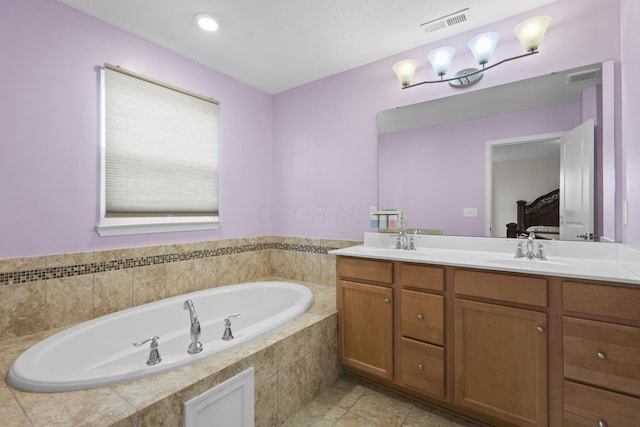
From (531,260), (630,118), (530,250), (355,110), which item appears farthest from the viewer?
(355,110)

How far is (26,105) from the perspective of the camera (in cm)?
169

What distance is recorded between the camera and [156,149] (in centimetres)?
224

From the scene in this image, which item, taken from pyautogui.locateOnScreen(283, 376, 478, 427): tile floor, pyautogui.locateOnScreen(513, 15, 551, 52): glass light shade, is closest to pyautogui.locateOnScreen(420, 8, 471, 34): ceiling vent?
pyautogui.locateOnScreen(513, 15, 551, 52): glass light shade

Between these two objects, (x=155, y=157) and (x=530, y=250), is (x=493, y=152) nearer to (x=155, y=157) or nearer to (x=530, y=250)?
(x=530, y=250)

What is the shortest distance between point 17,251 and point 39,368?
0.77 metres

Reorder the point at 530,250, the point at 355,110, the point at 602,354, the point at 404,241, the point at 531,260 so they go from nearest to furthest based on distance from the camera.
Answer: the point at 602,354, the point at 531,260, the point at 530,250, the point at 404,241, the point at 355,110

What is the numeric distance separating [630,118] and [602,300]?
3.11ft

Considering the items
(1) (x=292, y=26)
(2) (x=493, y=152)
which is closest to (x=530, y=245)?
(2) (x=493, y=152)

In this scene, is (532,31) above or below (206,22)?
below

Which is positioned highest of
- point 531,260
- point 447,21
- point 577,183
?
point 447,21

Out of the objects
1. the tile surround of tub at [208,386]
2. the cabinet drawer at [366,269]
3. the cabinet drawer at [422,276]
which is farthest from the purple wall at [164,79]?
the cabinet drawer at [422,276]

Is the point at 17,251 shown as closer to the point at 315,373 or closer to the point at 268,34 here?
the point at 315,373

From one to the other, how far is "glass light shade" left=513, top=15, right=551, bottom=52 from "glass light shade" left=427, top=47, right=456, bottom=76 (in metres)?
0.40

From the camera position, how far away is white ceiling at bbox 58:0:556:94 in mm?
1845
